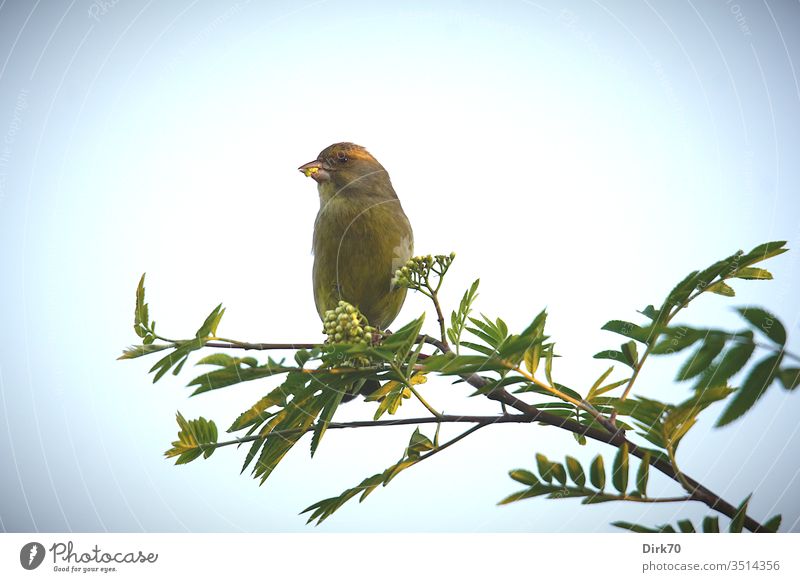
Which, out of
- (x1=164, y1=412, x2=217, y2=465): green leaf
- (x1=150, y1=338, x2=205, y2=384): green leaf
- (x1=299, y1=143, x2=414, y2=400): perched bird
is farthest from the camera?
(x1=299, y1=143, x2=414, y2=400): perched bird

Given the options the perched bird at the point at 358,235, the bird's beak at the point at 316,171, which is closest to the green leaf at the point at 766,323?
the perched bird at the point at 358,235

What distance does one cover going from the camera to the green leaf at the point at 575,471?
3.04ft

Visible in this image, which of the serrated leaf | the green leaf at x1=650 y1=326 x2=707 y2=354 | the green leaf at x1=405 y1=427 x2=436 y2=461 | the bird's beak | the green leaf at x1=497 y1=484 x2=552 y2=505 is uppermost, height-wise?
the bird's beak

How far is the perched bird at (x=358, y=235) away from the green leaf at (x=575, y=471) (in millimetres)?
664

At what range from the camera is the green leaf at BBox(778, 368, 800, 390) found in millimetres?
702

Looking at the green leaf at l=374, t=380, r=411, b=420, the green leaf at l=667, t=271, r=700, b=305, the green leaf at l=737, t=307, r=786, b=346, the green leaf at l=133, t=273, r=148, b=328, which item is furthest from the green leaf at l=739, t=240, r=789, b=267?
the green leaf at l=133, t=273, r=148, b=328

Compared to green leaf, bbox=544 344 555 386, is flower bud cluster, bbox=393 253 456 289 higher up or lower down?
higher up

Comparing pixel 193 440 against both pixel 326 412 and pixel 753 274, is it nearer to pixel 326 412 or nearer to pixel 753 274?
pixel 326 412

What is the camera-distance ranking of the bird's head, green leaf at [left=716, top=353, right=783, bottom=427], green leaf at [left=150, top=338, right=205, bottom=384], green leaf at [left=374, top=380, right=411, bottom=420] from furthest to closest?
1. the bird's head
2. green leaf at [left=374, top=380, right=411, bottom=420]
3. green leaf at [left=150, top=338, right=205, bottom=384]
4. green leaf at [left=716, top=353, right=783, bottom=427]

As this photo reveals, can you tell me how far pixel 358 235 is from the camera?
1.61 metres

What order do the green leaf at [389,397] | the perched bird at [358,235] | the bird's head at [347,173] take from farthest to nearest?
the bird's head at [347,173] → the perched bird at [358,235] → the green leaf at [389,397]

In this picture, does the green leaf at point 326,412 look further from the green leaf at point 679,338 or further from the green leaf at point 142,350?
the green leaf at point 679,338

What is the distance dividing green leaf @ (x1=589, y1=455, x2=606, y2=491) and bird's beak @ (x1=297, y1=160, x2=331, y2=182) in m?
0.96

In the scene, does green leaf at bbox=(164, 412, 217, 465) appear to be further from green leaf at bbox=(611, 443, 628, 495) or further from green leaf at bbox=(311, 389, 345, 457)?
green leaf at bbox=(611, 443, 628, 495)
